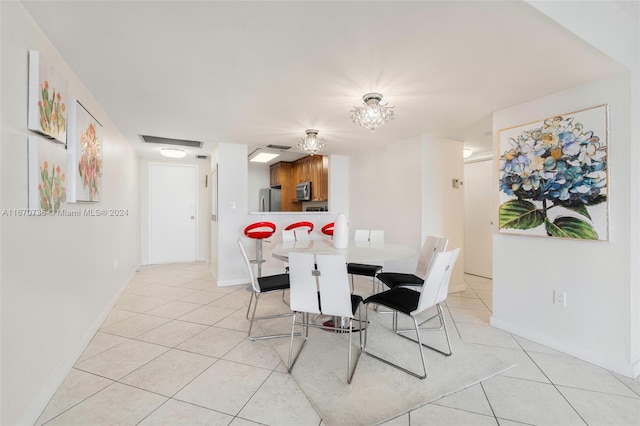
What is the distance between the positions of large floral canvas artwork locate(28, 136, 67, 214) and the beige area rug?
6.02ft

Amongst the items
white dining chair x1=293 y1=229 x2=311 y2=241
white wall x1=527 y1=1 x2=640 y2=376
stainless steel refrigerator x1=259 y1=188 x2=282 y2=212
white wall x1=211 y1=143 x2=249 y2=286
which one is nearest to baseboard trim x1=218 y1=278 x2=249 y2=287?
white wall x1=211 y1=143 x2=249 y2=286

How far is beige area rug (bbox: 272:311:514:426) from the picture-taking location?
1.58m

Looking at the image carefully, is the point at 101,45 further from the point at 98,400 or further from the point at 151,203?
the point at 151,203

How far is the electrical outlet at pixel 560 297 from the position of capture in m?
2.27

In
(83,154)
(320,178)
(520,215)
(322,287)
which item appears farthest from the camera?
(320,178)

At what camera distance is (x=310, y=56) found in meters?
1.78

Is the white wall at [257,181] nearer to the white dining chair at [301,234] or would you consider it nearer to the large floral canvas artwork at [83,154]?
the white dining chair at [301,234]

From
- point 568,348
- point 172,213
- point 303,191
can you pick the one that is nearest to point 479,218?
point 568,348

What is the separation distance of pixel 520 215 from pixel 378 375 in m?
1.94

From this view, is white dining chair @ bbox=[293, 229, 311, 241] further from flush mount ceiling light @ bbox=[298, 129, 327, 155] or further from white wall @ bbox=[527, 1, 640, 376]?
white wall @ bbox=[527, 1, 640, 376]

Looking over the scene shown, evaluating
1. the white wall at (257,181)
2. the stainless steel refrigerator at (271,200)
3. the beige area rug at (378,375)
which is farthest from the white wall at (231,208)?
the white wall at (257,181)

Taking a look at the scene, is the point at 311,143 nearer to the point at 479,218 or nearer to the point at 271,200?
the point at 479,218

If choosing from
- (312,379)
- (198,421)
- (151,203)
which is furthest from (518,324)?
(151,203)

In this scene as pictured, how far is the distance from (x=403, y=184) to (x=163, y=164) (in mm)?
4792
